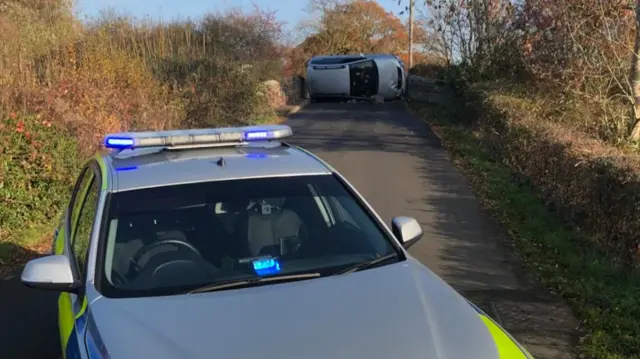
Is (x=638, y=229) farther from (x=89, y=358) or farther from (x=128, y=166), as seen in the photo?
(x=89, y=358)

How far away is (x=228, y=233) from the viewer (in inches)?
145

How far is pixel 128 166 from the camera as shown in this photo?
3957mm

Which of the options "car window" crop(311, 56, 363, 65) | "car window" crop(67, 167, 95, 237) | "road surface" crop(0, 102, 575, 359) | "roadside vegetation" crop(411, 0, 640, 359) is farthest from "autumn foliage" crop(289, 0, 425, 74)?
"car window" crop(67, 167, 95, 237)

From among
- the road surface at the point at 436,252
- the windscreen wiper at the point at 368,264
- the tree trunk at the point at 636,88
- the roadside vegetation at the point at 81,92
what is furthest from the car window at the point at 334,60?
the windscreen wiper at the point at 368,264

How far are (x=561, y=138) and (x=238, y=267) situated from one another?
271 inches

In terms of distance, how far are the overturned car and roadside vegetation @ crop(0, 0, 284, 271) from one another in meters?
14.2

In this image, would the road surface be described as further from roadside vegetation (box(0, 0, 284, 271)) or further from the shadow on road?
roadside vegetation (box(0, 0, 284, 271))

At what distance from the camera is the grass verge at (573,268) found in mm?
4809

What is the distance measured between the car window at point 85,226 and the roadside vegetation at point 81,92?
353 centimetres

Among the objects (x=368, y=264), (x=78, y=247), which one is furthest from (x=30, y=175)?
(x=368, y=264)

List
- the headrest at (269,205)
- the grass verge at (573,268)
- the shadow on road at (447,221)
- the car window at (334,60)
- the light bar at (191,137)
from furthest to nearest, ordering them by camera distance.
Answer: the car window at (334,60) < the shadow on road at (447,221) < the grass verge at (573,268) < the light bar at (191,137) < the headrest at (269,205)

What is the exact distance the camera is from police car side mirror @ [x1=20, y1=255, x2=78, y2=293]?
3.23 meters

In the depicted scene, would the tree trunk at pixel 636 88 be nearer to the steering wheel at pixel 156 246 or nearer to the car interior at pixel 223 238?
the car interior at pixel 223 238

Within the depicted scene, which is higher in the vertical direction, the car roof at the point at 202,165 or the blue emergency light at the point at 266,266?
the car roof at the point at 202,165
